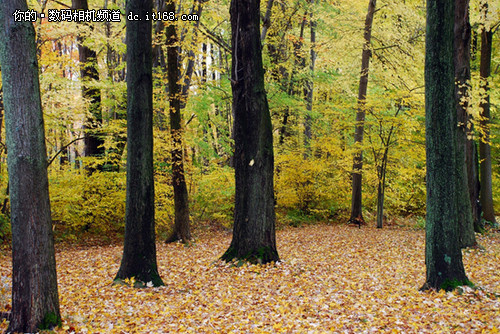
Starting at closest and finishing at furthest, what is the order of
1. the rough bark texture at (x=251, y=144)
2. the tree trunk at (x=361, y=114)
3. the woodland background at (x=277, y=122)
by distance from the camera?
the rough bark texture at (x=251, y=144) < the woodland background at (x=277, y=122) < the tree trunk at (x=361, y=114)

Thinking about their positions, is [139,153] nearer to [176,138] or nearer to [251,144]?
[251,144]

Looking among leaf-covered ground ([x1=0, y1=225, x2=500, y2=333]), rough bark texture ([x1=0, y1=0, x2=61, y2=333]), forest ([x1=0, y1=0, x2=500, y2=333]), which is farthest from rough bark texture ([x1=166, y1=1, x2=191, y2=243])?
rough bark texture ([x1=0, y1=0, x2=61, y2=333])

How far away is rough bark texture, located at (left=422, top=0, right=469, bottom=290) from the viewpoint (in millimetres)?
5207

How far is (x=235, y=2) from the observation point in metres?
7.20

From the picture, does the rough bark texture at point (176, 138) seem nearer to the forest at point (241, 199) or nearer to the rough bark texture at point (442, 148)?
the forest at point (241, 199)

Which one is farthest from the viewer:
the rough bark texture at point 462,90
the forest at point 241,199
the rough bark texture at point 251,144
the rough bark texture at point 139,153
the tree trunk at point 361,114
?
the tree trunk at point 361,114

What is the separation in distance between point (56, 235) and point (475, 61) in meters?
18.2

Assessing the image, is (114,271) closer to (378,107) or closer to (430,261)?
(430,261)

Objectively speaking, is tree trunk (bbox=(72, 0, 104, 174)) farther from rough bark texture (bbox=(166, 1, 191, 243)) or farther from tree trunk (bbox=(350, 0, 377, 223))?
tree trunk (bbox=(350, 0, 377, 223))

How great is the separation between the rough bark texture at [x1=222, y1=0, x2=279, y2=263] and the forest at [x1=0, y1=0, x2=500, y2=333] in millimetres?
29

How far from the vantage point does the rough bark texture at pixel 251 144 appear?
23.4 ft

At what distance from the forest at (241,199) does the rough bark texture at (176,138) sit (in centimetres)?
4

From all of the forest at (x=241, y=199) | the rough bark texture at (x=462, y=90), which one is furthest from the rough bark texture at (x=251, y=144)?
the rough bark texture at (x=462, y=90)

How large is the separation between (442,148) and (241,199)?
3.70 meters
